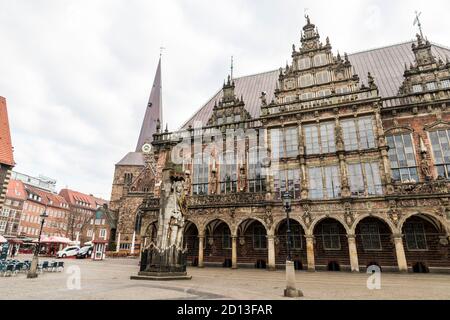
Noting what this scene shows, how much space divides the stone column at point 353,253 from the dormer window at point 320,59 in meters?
15.1

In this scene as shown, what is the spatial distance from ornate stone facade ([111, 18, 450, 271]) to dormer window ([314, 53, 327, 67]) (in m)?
0.09

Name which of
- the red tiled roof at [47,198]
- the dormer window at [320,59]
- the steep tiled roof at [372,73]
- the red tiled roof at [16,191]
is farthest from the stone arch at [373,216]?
the red tiled roof at [47,198]

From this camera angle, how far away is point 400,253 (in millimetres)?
17406

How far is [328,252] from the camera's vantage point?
2041cm

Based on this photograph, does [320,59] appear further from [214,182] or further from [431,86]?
[214,182]

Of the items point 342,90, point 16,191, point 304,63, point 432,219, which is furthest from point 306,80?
point 16,191

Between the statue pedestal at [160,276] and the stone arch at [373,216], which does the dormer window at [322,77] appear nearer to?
the stone arch at [373,216]

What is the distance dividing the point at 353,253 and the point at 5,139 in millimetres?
34300

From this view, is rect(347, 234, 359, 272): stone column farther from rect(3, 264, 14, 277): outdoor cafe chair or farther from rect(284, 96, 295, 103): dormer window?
rect(3, 264, 14, 277): outdoor cafe chair

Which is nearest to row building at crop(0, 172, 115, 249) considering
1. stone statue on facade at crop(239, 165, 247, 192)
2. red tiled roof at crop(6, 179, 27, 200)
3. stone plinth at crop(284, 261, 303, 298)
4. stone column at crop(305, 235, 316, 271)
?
red tiled roof at crop(6, 179, 27, 200)

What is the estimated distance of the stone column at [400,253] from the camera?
1727 cm

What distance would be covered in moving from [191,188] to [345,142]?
14.2 m
